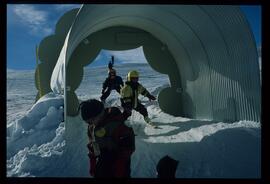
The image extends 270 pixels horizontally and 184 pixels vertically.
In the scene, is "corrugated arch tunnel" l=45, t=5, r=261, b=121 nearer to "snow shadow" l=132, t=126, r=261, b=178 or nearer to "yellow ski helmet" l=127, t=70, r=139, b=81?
"snow shadow" l=132, t=126, r=261, b=178

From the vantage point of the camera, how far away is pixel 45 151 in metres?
6.42

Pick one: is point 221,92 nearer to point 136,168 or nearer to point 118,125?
point 136,168

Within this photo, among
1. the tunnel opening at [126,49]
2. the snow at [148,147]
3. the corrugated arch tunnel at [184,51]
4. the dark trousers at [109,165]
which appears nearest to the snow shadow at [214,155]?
the snow at [148,147]

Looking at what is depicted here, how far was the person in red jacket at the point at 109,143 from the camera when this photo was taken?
4090 millimetres

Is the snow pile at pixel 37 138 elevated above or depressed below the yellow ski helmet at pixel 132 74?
below

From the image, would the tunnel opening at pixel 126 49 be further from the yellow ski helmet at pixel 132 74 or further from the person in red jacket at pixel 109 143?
the person in red jacket at pixel 109 143

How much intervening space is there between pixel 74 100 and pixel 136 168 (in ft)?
13.6

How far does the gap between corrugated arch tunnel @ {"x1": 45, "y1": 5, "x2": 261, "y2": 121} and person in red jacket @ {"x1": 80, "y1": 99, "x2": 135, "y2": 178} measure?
1805 millimetres

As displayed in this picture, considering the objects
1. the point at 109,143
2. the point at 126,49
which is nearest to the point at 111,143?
the point at 109,143

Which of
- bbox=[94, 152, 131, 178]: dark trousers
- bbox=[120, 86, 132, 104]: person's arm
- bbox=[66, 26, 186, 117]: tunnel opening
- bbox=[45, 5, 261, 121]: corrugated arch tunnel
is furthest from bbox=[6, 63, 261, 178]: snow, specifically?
bbox=[94, 152, 131, 178]: dark trousers

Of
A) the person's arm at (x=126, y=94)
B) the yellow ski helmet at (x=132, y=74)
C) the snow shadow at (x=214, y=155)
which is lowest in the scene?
the snow shadow at (x=214, y=155)

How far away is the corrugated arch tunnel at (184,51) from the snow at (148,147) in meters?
0.63

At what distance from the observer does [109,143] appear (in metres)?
4.14
